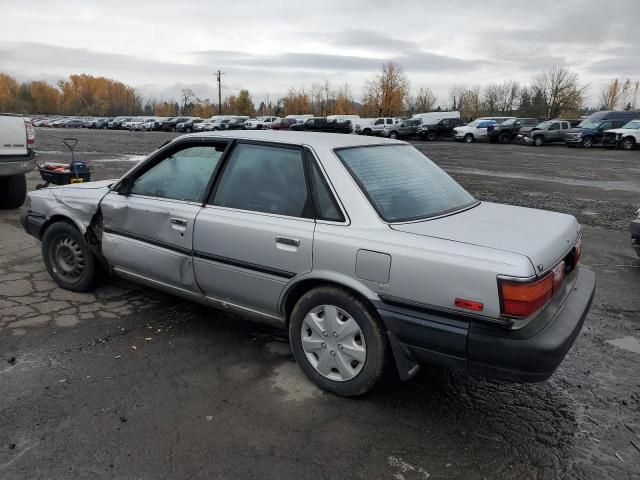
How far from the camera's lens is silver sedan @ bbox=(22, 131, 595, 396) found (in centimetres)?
252

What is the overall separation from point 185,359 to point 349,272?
55.9 inches

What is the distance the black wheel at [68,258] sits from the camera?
442cm

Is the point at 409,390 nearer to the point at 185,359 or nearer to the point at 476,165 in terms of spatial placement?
the point at 185,359

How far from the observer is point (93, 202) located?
166 inches

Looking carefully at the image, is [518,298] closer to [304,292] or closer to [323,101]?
[304,292]

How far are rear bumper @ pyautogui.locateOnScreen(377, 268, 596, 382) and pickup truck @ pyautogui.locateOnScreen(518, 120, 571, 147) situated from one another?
3175cm

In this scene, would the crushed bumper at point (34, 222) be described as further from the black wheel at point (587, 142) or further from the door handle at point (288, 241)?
the black wheel at point (587, 142)

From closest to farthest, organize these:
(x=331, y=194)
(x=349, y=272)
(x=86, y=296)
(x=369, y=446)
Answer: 1. (x=369, y=446)
2. (x=349, y=272)
3. (x=331, y=194)
4. (x=86, y=296)

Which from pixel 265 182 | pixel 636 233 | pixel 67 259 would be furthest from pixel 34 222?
pixel 636 233

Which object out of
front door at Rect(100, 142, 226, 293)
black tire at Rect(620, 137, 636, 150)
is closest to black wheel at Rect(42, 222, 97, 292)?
front door at Rect(100, 142, 226, 293)

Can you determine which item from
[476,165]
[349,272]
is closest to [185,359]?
[349,272]

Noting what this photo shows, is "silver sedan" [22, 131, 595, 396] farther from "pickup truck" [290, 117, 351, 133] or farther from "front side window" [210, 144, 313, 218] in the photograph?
"pickup truck" [290, 117, 351, 133]

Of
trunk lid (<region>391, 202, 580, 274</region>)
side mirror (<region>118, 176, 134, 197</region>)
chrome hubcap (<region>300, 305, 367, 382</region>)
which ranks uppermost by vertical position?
side mirror (<region>118, 176, 134, 197</region>)

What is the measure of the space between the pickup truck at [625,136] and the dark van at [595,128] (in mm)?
589
